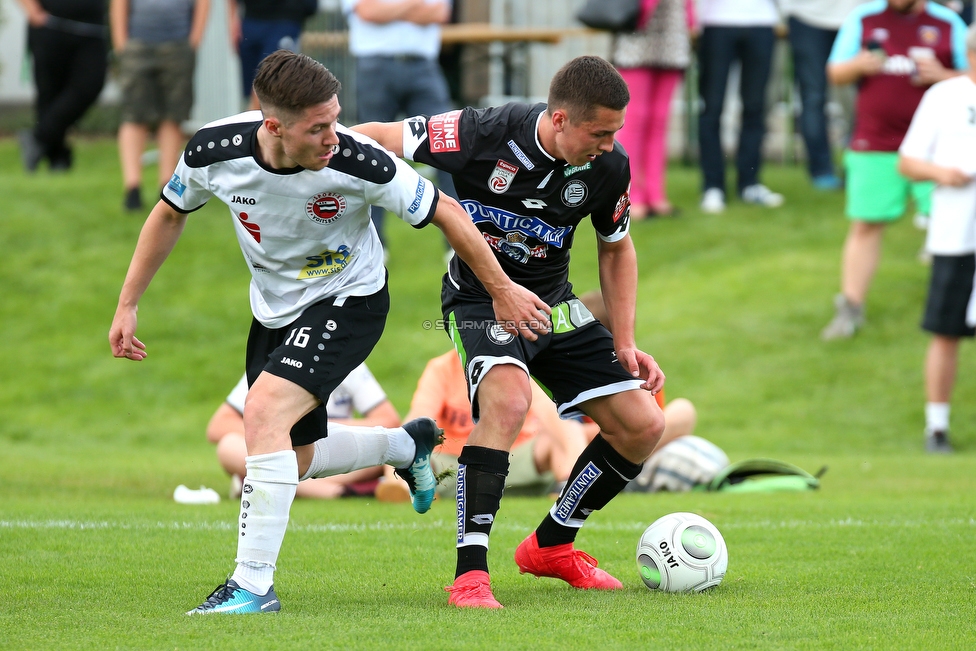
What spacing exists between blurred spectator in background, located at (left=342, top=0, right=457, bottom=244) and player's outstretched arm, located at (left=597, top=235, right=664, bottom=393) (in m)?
6.39

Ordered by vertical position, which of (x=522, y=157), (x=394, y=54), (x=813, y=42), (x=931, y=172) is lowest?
(x=931, y=172)

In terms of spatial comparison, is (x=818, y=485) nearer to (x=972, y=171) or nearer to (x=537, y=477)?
(x=537, y=477)

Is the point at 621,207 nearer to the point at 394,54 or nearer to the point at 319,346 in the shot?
the point at 319,346

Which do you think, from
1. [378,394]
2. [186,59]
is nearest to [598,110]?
[378,394]

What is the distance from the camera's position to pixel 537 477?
Answer: 7770 mm

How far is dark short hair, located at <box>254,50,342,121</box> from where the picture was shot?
421 cm

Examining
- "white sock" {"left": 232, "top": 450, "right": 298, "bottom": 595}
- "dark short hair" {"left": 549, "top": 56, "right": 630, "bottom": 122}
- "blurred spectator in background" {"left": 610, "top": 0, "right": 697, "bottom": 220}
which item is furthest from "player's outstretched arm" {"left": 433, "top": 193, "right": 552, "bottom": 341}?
"blurred spectator in background" {"left": 610, "top": 0, "right": 697, "bottom": 220}

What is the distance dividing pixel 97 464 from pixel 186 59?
541 cm

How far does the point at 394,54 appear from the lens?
11.5 metres

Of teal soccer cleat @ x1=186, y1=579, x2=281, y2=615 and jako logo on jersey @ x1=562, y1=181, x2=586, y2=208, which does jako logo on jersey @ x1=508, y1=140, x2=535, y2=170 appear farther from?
teal soccer cleat @ x1=186, y1=579, x2=281, y2=615

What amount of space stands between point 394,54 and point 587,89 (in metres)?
7.29

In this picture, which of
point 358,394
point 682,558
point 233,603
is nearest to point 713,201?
point 358,394

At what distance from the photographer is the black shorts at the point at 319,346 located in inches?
178

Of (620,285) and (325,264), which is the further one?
(620,285)
